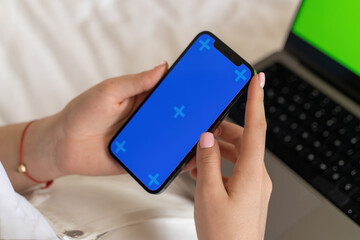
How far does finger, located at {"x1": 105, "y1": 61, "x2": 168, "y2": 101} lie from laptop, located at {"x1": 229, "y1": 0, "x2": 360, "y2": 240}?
14cm

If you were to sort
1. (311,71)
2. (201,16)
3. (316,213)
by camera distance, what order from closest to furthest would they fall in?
(316,213) < (311,71) < (201,16)

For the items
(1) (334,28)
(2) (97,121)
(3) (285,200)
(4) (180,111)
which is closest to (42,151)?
(2) (97,121)

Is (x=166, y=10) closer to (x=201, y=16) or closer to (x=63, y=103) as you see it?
(x=201, y=16)

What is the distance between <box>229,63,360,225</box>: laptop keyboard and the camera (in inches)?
19.5

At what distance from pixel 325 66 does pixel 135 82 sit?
0.28m

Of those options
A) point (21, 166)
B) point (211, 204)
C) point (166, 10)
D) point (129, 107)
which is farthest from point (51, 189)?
point (166, 10)

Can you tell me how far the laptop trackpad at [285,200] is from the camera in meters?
0.48

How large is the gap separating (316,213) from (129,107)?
0.26 meters

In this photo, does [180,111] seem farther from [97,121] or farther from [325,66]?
[325,66]

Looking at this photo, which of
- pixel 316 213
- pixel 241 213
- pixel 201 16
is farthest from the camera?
pixel 201 16

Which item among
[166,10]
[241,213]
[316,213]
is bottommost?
[316,213]

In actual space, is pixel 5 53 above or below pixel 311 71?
above

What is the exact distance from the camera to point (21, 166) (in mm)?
521

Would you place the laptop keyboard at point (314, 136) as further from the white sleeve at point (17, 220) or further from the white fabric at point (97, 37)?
the white sleeve at point (17, 220)
